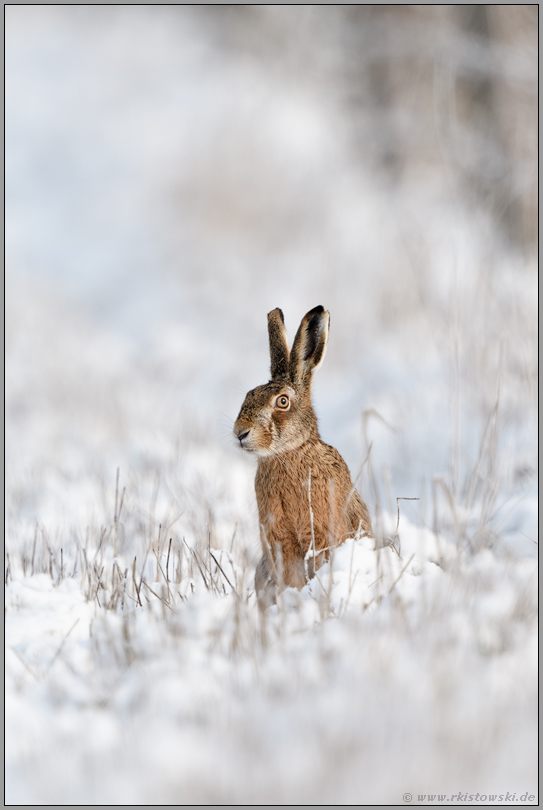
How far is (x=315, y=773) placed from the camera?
204cm

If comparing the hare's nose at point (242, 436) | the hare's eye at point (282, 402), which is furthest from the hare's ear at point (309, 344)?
the hare's nose at point (242, 436)

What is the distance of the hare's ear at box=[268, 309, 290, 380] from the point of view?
404 cm

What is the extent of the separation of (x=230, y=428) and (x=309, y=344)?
67cm

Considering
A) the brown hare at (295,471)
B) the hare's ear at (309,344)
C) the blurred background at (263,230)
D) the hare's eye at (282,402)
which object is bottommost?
the brown hare at (295,471)

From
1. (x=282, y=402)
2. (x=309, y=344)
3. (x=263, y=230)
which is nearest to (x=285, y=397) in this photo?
(x=282, y=402)

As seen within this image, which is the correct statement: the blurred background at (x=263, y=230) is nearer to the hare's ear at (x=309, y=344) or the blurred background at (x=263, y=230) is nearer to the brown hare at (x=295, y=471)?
the brown hare at (x=295, y=471)

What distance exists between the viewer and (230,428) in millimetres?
4102

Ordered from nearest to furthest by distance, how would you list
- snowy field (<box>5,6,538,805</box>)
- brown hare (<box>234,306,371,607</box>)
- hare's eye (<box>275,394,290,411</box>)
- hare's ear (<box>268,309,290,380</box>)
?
snowy field (<box>5,6,538,805</box>) → brown hare (<box>234,306,371,607</box>) → hare's eye (<box>275,394,290,411</box>) → hare's ear (<box>268,309,290,380</box>)

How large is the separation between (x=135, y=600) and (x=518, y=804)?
83.9 inches

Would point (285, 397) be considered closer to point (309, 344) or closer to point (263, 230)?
point (309, 344)

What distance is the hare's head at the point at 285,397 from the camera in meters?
3.79

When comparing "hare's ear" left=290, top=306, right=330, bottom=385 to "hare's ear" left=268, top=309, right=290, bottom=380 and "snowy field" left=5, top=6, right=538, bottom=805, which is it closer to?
"hare's ear" left=268, top=309, right=290, bottom=380

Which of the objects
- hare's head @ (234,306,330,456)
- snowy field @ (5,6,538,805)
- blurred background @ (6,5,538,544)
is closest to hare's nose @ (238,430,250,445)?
hare's head @ (234,306,330,456)

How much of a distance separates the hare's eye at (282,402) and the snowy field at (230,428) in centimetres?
53
